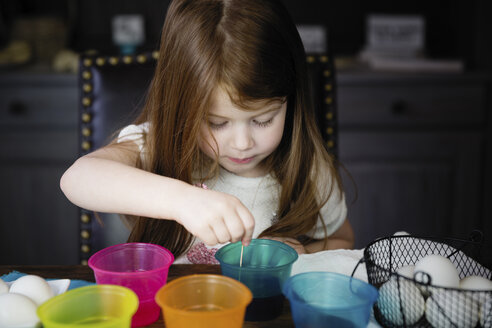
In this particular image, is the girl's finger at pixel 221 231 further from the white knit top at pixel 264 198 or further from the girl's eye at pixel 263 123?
the white knit top at pixel 264 198

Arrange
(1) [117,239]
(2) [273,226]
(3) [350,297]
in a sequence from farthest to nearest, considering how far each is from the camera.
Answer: (1) [117,239] < (2) [273,226] < (3) [350,297]

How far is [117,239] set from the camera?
117 cm

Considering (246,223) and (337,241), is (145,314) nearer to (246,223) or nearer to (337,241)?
(246,223)

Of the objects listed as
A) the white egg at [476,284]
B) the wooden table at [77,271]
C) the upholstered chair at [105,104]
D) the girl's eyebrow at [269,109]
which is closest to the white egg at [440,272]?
the white egg at [476,284]

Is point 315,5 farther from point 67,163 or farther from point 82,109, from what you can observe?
point 82,109

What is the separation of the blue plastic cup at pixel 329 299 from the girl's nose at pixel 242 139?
0.33m

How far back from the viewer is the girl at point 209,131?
744mm

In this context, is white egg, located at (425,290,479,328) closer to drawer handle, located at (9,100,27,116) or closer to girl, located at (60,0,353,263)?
girl, located at (60,0,353,263)

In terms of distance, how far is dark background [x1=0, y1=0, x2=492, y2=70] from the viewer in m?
2.29

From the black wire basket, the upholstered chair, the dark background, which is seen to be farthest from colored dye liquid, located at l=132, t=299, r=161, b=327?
the dark background

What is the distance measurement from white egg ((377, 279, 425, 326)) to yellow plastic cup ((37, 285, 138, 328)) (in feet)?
0.94

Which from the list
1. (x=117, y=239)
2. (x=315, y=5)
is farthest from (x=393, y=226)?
(x=117, y=239)

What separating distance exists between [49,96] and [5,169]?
0.34 metres

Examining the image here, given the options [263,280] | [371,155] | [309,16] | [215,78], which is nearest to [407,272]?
[263,280]
